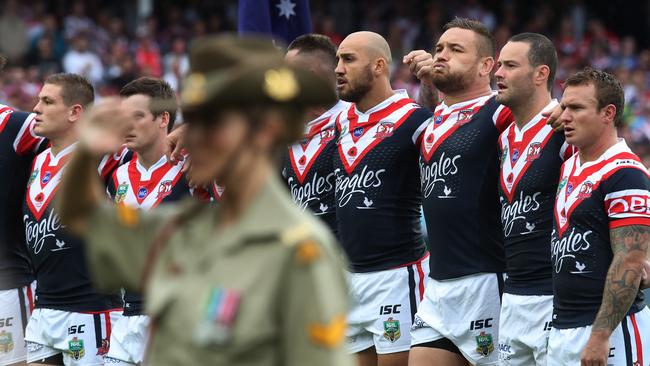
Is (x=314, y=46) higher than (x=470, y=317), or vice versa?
(x=314, y=46)

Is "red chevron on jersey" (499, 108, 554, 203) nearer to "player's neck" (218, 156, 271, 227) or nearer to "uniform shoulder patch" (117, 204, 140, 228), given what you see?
"uniform shoulder patch" (117, 204, 140, 228)

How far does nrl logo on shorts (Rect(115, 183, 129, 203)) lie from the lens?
8.47 meters

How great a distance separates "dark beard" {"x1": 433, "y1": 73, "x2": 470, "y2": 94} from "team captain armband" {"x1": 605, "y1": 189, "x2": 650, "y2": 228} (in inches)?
62.1

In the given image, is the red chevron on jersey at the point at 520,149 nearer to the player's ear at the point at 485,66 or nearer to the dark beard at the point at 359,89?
the player's ear at the point at 485,66

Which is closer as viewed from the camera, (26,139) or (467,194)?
(467,194)

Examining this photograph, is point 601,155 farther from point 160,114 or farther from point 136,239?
point 136,239

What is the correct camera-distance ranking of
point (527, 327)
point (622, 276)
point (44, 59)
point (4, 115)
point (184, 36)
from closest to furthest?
point (622, 276)
point (527, 327)
point (4, 115)
point (44, 59)
point (184, 36)

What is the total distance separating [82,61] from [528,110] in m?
14.2

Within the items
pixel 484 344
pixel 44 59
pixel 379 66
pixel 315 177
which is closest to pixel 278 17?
pixel 379 66

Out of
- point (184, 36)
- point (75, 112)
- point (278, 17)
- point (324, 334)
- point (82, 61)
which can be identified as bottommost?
point (324, 334)

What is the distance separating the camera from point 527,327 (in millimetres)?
7270

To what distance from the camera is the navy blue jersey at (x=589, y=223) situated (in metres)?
6.69

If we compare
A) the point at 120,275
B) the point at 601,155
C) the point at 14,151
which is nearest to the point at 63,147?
the point at 14,151

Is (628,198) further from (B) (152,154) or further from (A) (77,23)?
(A) (77,23)
